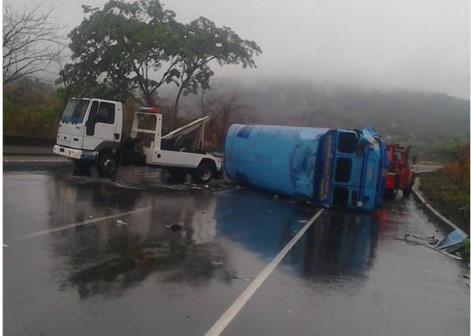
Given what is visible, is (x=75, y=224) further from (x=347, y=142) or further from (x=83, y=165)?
(x=83, y=165)

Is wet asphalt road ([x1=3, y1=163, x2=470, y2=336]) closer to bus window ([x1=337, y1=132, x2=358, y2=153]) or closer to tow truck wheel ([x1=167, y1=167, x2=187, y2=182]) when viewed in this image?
bus window ([x1=337, y1=132, x2=358, y2=153])

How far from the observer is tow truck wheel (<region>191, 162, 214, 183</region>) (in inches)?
744

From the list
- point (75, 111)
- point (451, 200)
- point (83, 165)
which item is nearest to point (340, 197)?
point (451, 200)

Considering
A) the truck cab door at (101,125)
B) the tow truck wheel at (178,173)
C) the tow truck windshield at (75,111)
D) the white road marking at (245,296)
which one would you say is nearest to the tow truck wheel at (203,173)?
the tow truck wheel at (178,173)

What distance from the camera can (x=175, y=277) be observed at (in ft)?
22.4

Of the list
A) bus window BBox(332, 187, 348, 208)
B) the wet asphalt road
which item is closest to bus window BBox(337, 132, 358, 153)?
bus window BBox(332, 187, 348, 208)

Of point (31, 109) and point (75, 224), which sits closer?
point (75, 224)

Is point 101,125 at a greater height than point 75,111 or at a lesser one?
lesser

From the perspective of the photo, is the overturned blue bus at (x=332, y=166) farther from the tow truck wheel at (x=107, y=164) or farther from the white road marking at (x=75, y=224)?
the tow truck wheel at (x=107, y=164)

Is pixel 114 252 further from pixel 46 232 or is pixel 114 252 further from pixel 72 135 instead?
pixel 72 135

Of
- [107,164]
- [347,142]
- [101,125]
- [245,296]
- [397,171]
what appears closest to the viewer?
[245,296]

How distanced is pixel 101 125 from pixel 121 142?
94 centimetres

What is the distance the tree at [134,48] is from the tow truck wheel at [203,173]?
8548 millimetres

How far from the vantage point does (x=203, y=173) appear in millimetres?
19047
